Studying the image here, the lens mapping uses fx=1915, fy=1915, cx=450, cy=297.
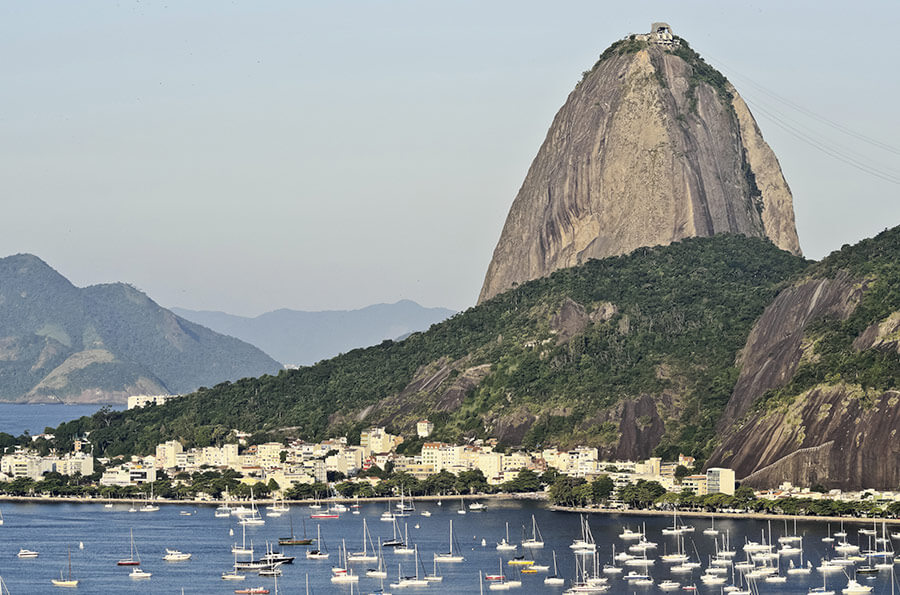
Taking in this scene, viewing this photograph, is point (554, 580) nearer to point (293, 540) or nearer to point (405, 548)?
point (405, 548)

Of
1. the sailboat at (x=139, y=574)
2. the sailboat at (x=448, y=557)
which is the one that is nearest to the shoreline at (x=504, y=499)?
the sailboat at (x=448, y=557)

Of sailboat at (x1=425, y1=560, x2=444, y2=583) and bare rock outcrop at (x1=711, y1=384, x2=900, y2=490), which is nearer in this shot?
sailboat at (x1=425, y1=560, x2=444, y2=583)

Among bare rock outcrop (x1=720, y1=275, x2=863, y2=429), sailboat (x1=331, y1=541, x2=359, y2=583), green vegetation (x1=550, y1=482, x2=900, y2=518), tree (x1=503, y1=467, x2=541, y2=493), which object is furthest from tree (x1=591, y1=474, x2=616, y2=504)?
sailboat (x1=331, y1=541, x2=359, y2=583)

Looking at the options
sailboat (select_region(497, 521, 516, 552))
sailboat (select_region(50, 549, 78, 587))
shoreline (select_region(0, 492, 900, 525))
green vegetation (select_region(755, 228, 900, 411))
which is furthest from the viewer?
green vegetation (select_region(755, 228, 900, 411))

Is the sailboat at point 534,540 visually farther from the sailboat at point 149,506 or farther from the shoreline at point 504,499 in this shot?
the sailboat at point 149,506

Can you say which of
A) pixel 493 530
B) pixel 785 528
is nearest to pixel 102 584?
pixel 493 530

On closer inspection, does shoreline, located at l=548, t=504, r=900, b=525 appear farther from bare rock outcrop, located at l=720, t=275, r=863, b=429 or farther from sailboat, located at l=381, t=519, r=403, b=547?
bare rock outcrop, located at l=720, t=275, r=863, b=429
